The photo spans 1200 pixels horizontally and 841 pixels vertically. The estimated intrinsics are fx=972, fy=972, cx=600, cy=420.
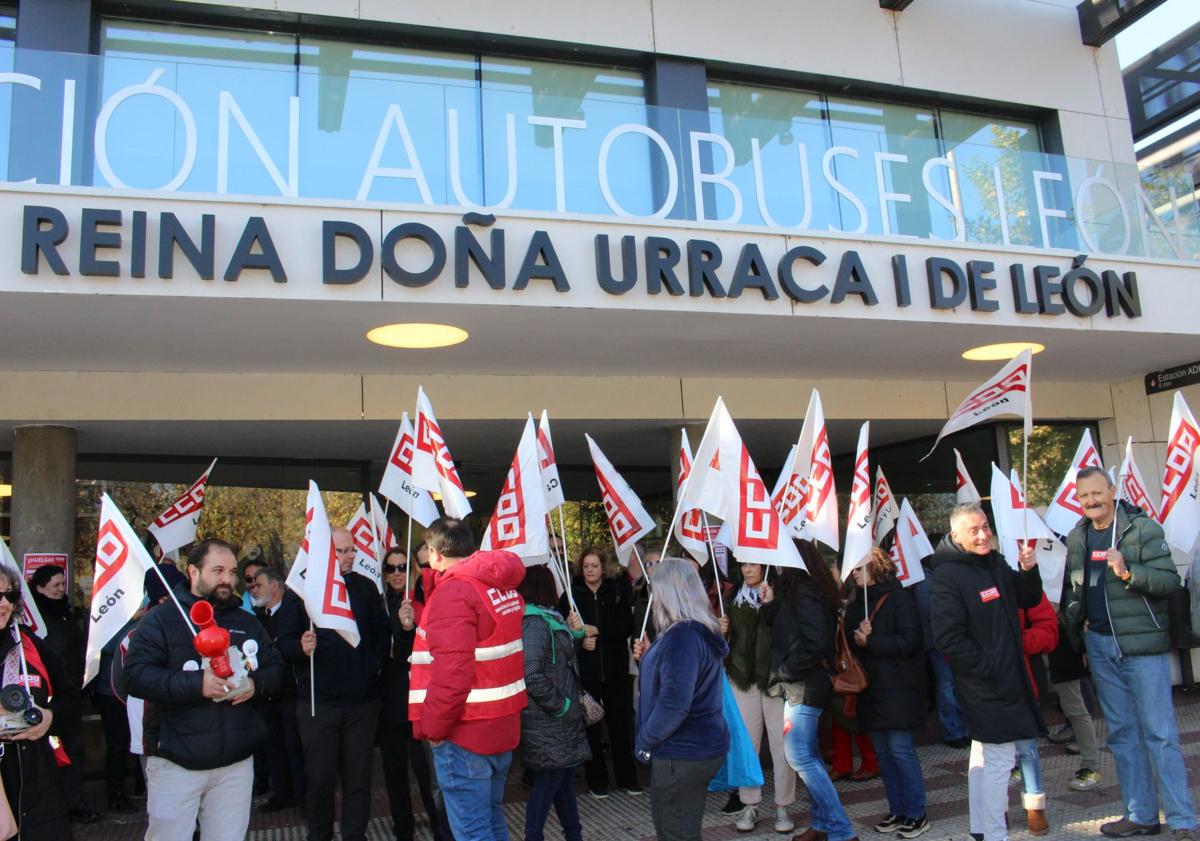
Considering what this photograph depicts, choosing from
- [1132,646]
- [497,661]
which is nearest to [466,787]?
[497,661]

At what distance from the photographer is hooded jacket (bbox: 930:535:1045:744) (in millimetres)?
5410

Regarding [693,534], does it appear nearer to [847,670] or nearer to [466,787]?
[847,670]

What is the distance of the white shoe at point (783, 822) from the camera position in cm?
636

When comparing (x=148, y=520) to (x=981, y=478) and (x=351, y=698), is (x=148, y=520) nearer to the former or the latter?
(x=351, y=698)

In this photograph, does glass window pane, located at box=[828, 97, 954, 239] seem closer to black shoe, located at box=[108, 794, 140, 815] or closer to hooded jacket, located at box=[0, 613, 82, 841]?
hooded jacket, located at box=[0, 613, 82, 841]

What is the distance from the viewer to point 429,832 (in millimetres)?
6785

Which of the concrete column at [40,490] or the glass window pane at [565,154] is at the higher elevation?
the glass window pane at [565,154]

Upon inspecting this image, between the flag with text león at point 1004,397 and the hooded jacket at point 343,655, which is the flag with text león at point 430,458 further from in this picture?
the flag with text león at point 1004,397

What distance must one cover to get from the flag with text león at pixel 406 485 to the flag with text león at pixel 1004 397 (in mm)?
3787

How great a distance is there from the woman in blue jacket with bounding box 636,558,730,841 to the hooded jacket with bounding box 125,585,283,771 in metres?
1.92

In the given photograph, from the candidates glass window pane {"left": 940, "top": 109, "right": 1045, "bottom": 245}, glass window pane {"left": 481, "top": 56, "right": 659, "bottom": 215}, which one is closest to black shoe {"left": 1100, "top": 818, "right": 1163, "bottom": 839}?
glass window pane {"left": 940, "top": 109, "right": 1045, "bottom": 245}

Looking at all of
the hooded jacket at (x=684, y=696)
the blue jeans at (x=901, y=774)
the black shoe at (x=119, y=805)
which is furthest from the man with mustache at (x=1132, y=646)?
the black shoe at (x=119, y=805)

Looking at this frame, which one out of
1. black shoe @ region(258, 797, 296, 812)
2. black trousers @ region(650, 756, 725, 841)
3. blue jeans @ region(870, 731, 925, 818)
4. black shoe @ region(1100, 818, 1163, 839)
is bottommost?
black shoe @ region(1100, 818, 1163, 839)

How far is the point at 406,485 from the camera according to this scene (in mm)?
7152
